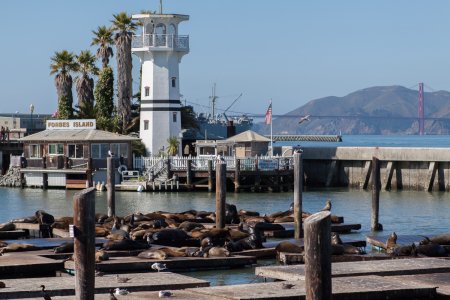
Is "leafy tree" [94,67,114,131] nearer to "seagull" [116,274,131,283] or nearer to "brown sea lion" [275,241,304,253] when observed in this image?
"brown sea lion" [275,241,304,253]

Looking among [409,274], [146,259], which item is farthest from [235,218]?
[409,274]

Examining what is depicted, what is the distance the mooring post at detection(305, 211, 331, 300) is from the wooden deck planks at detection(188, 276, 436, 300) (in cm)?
327

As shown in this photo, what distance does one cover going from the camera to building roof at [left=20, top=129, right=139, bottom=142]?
56.0 metres

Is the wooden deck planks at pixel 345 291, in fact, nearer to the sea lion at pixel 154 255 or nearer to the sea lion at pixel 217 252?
the sea lion at pixel 154 255

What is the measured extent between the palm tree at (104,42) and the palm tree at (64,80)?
1.93 meters

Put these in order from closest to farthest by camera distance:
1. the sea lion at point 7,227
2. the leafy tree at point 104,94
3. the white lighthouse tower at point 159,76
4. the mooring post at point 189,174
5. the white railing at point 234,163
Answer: the sea lion at point 7,227 → the white railing at point 234,163 → the mooring post at point 189,174 → the white lighthouse tower at point 159,76 → the leafy tree at point 104,94

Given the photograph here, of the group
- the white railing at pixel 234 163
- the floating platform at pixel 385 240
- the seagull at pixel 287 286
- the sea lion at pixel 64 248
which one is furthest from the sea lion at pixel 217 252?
the white railing at pixel 234 163

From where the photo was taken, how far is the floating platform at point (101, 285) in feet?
59.6

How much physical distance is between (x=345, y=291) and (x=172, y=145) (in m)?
42.2

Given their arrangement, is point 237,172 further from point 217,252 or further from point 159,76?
point 217,252

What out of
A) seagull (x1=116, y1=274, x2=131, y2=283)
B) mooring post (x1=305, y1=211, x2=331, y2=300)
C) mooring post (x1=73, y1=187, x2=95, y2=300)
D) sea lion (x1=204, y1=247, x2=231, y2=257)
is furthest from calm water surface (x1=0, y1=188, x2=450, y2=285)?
mooring post (x1=305, y1=211, x2=331, y2=300)

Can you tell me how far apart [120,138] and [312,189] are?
10.1m

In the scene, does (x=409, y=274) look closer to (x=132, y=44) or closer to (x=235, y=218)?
(x=235, y=218)

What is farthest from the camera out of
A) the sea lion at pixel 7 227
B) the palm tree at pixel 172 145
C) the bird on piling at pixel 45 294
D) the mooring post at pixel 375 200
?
the palm tree at pixel 172 145
